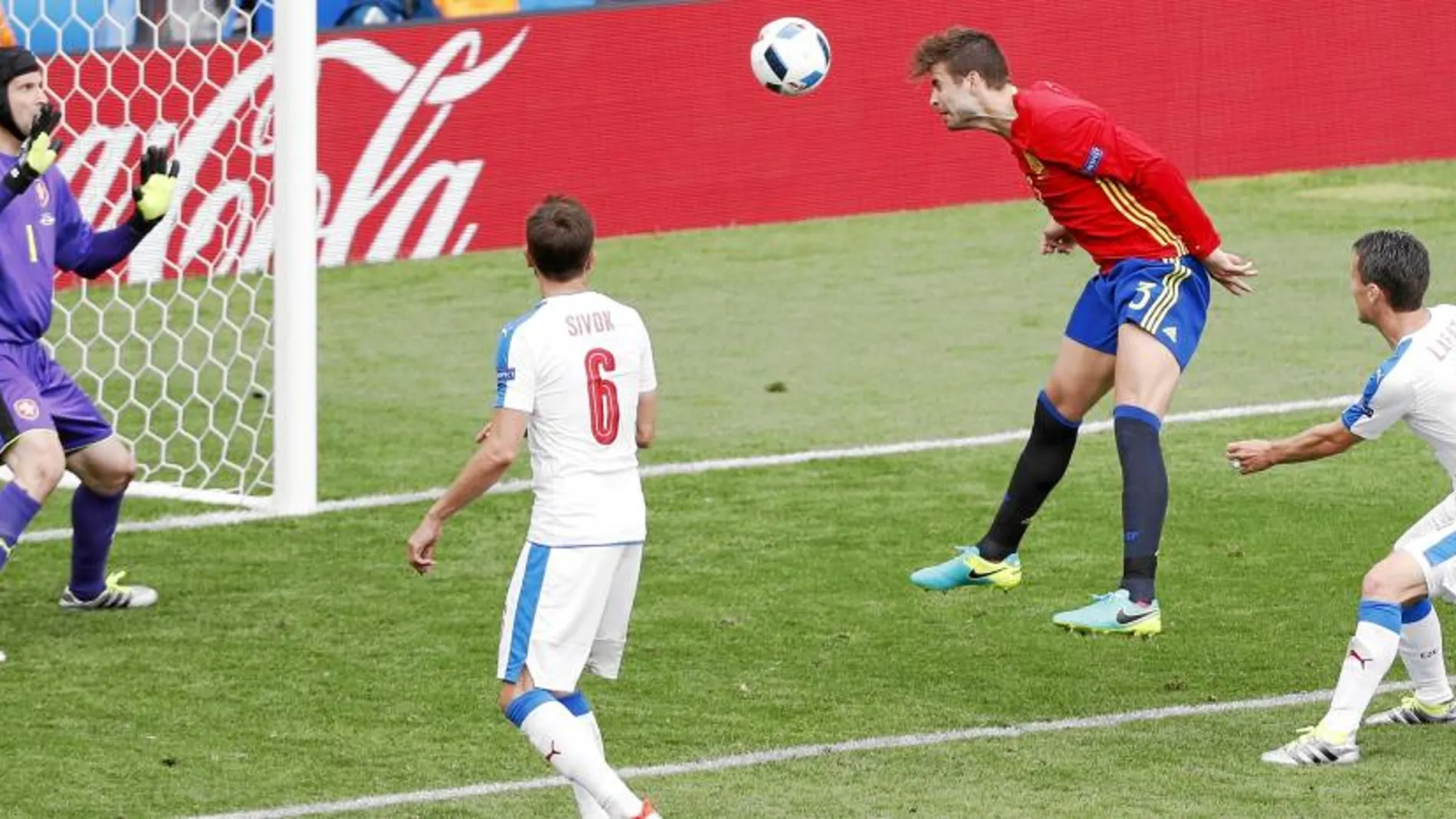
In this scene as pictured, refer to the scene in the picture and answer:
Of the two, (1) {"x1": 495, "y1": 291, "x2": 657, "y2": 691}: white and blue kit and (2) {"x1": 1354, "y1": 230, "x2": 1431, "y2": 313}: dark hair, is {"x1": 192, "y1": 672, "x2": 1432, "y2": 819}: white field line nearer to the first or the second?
(1) {"x1": 495, "y1": 291, "x2": 657, "y2": 691}: white and blue kit

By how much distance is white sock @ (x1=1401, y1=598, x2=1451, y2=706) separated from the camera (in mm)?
7473

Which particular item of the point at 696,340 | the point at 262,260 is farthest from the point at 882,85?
the point at 262,260

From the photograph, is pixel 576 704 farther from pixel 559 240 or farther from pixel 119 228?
pixel 119 228

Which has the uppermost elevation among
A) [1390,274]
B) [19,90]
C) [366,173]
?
[19,90]

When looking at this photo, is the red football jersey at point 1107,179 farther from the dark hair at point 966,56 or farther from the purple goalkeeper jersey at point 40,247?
the purple goalkeeper jersey at point 40,247

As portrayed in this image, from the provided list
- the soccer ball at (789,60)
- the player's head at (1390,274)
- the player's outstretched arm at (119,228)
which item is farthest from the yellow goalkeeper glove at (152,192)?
the player's head at (1390,274)

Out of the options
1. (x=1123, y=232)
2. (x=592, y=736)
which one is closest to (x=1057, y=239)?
(x=1123, y=232)

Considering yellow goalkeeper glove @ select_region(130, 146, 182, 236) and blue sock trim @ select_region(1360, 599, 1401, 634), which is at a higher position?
yellow goalkeeper glove @ select_region(130, 146, 182, 236)

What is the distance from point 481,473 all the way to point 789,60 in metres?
3.78

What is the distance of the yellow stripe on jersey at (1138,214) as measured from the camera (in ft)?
27.6

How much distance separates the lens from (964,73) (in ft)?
27.5

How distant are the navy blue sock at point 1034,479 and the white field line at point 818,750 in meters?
1.07

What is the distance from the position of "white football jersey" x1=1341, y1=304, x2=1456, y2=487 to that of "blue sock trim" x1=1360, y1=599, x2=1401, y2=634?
0.43 m

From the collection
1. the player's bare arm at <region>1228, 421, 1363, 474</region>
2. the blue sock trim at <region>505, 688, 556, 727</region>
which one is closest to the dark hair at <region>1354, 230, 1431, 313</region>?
the player's bare arm at <region>1228, 421, 1363, 474</region>
